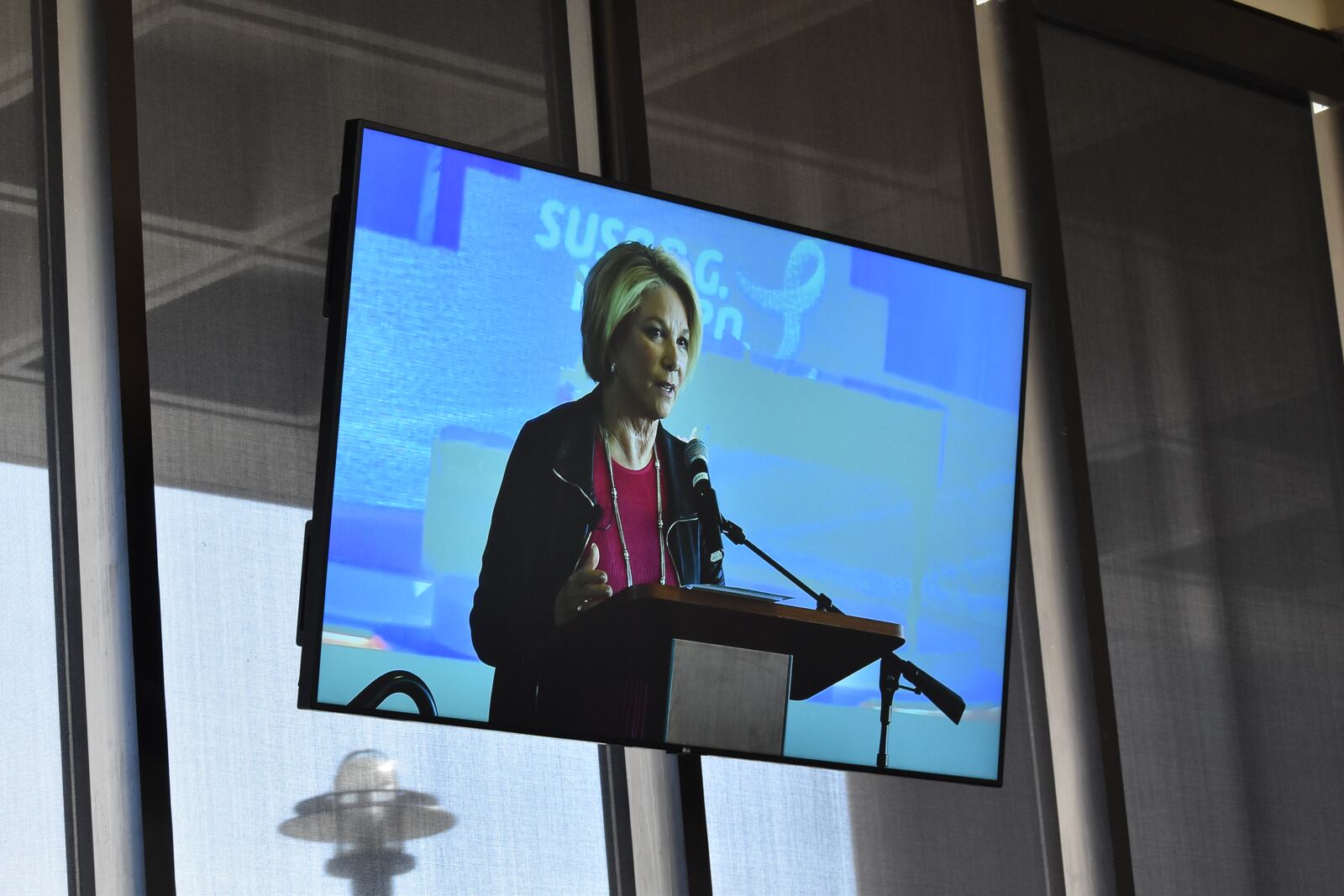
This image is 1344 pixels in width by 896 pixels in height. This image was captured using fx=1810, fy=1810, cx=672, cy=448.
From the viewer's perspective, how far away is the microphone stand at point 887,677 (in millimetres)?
3367

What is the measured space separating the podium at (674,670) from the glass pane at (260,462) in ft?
0.89

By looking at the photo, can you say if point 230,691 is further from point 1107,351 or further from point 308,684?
point 1107,351

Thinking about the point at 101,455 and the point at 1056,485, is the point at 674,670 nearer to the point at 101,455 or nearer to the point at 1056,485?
the point at 101,455

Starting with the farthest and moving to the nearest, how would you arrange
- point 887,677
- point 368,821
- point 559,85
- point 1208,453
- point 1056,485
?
point 1208,453
point 1056,485
point 559,85
point 887,677
point 368,821

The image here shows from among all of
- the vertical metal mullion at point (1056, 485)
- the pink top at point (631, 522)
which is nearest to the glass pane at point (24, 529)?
the pink top at point (631, 522)

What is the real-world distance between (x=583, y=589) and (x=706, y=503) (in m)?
0.33

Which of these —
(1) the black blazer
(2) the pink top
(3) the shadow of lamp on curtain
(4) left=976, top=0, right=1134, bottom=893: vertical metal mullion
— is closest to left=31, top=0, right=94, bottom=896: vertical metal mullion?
(3) the shadow of lamp on curtain

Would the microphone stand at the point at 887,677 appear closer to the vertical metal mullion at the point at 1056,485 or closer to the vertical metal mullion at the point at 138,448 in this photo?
the vertical metal mullion at the point at 1056,485

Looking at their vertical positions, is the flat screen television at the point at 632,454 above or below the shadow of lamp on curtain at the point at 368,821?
above

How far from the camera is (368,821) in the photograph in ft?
10.2


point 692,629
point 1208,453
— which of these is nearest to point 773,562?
point 692,629

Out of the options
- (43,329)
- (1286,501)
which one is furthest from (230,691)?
(1286,501)

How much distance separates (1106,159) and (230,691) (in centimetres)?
264

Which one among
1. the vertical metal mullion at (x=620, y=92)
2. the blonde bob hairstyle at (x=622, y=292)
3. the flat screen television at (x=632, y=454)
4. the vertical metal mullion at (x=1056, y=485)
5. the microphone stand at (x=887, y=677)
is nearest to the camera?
the flat screen television at (x=632, y=454)
